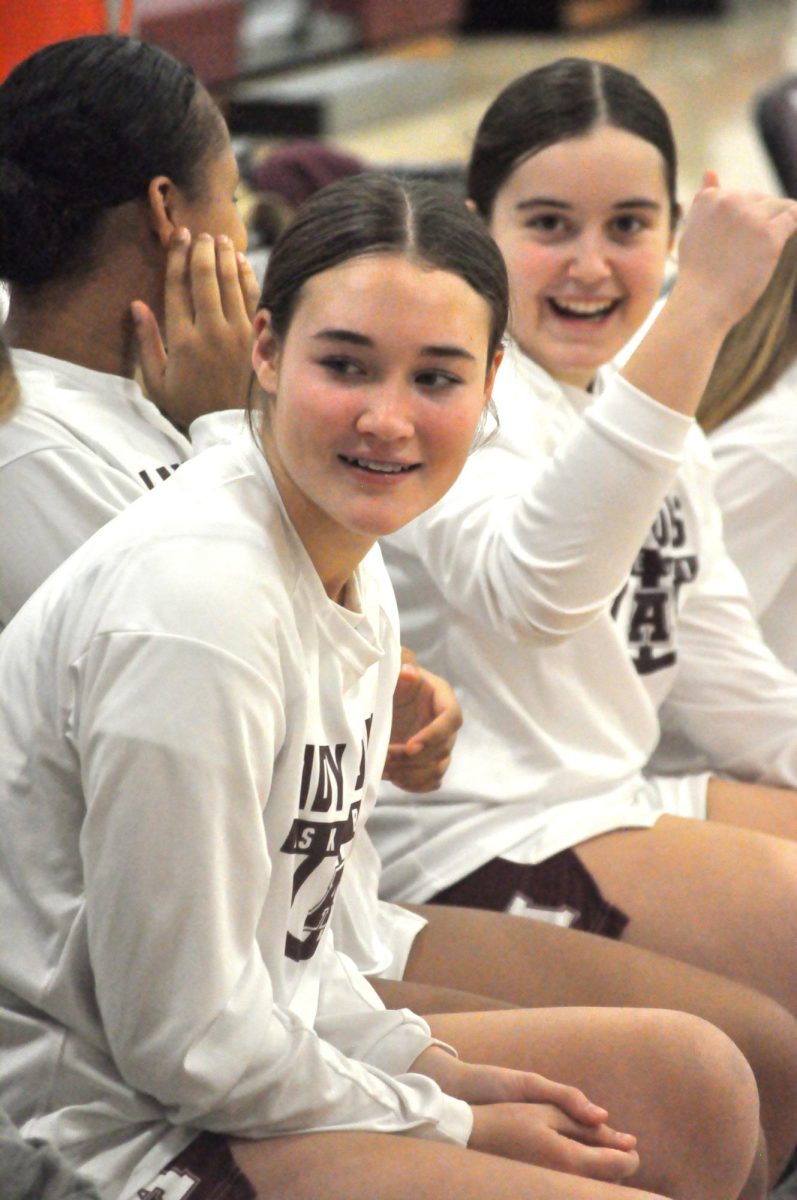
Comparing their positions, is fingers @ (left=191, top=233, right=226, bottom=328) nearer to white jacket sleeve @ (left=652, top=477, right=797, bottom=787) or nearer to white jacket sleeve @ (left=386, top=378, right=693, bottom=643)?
white jacket sleeve @ (left=386, top=378, right=693, bottom=643)

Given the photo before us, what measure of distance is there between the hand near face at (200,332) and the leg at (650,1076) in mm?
689

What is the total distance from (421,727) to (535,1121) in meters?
0.51

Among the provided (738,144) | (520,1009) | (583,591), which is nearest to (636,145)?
(583,591)

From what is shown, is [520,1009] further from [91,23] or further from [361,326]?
[91,23]

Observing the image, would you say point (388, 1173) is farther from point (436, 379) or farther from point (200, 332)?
point (200, 332)

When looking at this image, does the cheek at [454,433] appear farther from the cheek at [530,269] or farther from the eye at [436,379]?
the cheek at [530,269]

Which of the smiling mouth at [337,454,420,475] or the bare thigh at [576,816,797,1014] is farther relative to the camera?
the bare thigh at [576,816,797,1014]

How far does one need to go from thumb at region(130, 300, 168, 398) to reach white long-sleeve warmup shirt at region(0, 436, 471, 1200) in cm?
35

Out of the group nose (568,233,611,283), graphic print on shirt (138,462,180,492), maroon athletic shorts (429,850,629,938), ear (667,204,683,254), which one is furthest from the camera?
ear (667,204,683,254)

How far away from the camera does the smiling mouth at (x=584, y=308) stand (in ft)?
6.90

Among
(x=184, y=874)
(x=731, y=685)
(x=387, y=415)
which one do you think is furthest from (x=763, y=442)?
(x=184, y=874)

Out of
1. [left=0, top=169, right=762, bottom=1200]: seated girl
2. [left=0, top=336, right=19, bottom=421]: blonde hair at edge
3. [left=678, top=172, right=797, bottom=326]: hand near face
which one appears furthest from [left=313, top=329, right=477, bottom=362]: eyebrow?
[left=678, top=172, right=797, bottom=326]: hand near face

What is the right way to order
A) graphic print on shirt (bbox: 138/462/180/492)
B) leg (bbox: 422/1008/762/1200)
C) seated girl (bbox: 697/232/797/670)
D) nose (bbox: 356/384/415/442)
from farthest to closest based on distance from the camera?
seated girl (bbox: 697/232/797/670) < graphic print on shirt (bbox: 138/462/180/492) < leg (bbox: 422/1008/762/1200) < nose (bbox: 356/384/415/442)

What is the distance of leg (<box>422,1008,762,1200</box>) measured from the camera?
153 cm
